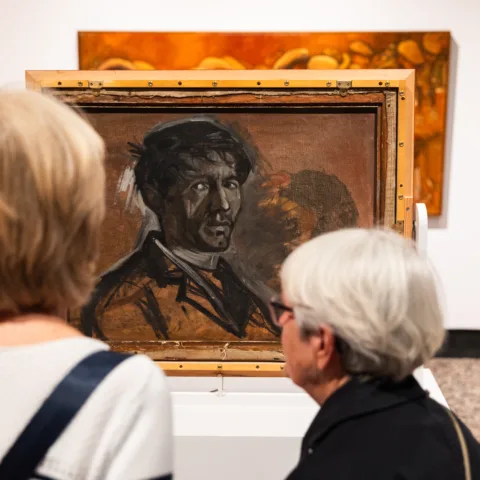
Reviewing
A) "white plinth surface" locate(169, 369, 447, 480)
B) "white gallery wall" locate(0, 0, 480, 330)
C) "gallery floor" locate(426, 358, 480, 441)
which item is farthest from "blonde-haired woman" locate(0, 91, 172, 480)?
"white gallery wall" locate(0, 0, 480, 330)

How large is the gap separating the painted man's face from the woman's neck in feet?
4.31

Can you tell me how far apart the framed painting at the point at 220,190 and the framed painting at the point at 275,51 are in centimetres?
111

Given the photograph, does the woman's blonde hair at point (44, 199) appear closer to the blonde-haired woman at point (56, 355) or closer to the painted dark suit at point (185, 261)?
the blonde-haired woman at point (56, 355)

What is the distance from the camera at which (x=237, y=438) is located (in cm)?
178

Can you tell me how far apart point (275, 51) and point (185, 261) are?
147 cm

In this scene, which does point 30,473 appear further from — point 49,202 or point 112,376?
point 49,202

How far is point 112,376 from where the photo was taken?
651mm

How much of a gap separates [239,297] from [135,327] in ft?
1.17

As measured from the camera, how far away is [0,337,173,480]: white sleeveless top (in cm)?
65

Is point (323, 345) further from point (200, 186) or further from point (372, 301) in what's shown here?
point (200, 186)

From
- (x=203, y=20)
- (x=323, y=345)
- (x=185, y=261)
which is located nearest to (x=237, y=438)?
(x=185, y=261)

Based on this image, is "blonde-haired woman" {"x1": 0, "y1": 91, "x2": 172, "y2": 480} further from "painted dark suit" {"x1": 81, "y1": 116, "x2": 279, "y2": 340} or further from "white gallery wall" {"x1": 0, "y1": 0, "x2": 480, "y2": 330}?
"white gallery wall" {"x1": 0, "y1": 0, "x2": 480, "y2": 330}

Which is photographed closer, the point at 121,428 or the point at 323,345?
the point at 121,428

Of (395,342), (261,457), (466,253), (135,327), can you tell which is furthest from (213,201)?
(466,253)
